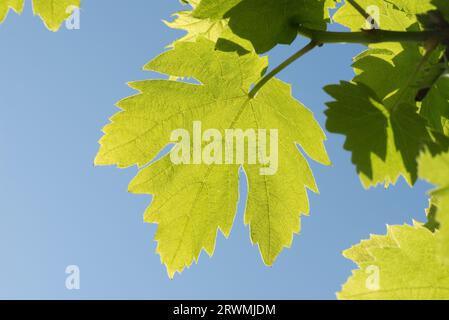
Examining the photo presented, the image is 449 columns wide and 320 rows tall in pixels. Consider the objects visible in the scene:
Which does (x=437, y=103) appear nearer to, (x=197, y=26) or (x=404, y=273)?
(x=404, y=273)

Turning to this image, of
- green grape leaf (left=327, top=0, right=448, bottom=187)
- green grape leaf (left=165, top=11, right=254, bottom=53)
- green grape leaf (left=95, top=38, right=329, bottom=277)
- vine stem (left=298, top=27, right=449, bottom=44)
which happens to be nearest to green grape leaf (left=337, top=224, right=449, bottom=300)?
green grape leaf (left=327, top=0, right=448, bottom=187)

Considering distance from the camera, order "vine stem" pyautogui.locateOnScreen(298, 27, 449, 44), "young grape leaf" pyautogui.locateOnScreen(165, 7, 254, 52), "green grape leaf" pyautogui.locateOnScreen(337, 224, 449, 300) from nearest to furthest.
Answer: "vine stem" pyautogui.locateOnScreen(298, 27, 449, 44), "green grape leaf" pyautogui.locateOnScreen(337, 224, 449, 300), "young grape leaf" pyautogui.locateOnScreen(165, 7, 254, 52)

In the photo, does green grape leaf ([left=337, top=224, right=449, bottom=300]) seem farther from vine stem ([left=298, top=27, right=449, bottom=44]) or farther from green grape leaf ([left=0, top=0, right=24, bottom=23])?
green grape leaf ([left=0, top=0, right=24, bottom=23])

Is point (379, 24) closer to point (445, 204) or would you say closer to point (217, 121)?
point (217, 121)

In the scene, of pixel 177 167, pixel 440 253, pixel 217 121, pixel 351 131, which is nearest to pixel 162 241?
pixel 177 167
